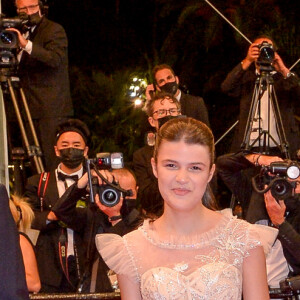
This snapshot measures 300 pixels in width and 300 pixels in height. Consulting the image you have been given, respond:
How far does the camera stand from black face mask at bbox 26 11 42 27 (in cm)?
684

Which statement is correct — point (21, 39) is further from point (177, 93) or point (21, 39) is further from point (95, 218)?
point (95, 218)

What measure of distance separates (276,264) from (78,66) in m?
6.25

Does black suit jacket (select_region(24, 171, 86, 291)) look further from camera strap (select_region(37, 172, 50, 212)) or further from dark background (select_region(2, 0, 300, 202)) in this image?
dark background (select_region(2, 0, 300, 202))

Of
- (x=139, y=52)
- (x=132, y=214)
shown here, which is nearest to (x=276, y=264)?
(x=132, y=214)

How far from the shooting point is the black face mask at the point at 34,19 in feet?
22.4

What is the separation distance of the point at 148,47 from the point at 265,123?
176 inches

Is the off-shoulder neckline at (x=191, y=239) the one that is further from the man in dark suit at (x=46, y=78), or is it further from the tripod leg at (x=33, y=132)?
the man in dark suit at (x=46, y=78)

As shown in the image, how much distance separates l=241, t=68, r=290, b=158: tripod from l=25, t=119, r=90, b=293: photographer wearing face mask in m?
1.34

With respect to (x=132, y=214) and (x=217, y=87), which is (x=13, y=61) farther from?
(x=217, y=87)

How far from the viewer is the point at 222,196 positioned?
1008 cm

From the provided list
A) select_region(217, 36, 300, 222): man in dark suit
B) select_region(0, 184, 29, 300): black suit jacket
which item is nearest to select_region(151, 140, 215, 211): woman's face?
select_region(0, 184, 29, 300): black suit jacket

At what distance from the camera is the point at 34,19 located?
6.98m

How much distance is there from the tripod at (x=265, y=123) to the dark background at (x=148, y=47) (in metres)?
0.98

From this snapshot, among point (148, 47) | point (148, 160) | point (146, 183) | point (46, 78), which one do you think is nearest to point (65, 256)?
point (146, 183)
